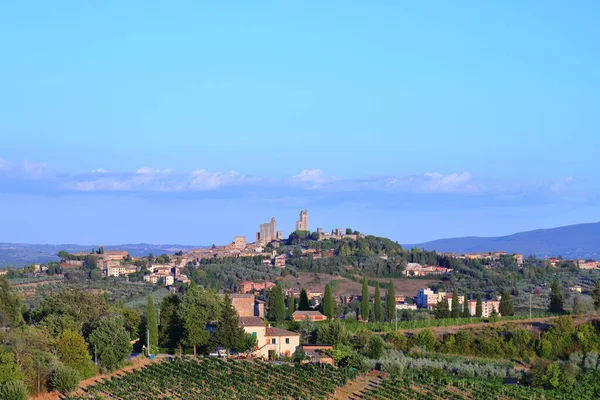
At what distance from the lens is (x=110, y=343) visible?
43188mm

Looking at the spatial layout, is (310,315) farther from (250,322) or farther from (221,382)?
(221,382)

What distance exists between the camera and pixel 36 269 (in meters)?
108

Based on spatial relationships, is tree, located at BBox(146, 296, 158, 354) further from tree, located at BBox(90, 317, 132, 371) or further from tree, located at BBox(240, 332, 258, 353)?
tree, located at BBox(240, 332, 258, 353)

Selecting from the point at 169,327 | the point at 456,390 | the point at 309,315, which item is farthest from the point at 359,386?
the point at 309,315

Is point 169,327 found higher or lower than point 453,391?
higher

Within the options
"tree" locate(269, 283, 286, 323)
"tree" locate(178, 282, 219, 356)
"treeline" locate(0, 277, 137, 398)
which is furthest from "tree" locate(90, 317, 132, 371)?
"tree" locate(269, 283, 286, 323)

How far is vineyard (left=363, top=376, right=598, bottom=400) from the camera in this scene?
3803cm

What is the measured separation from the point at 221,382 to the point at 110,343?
694 centimetres

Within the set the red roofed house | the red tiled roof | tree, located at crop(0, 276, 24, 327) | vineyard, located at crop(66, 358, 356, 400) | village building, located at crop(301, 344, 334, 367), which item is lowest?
vineyard, located at crop(66, 358, 356, 400)

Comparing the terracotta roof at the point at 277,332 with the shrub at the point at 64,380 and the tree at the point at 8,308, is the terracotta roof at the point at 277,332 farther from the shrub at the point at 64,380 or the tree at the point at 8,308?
the shrub at the point at 64,380

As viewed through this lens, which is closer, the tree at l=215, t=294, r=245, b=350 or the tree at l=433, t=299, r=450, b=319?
the tree at l=215, t=294, r=245, b=350

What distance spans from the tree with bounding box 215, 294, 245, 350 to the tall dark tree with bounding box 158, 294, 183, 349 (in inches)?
129

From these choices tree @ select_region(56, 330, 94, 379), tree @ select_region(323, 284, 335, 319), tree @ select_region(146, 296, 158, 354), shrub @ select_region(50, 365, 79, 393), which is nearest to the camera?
shrub @ select_region(50, 365, 79, 393)

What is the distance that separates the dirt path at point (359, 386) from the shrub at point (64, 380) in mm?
10916
